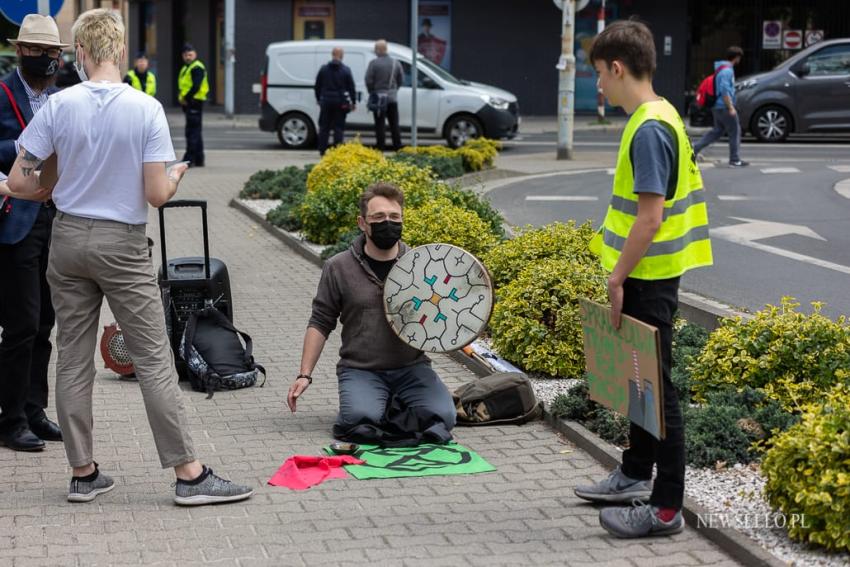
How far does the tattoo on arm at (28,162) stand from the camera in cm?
536

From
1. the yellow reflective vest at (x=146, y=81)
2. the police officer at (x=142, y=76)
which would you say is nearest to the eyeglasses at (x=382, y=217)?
the yellow reflective vest at (x=146, y=81)

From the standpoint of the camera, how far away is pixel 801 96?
25359 mm

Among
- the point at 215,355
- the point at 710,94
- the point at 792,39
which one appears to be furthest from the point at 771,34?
the point at 215,355

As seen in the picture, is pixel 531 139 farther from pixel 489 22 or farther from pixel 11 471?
pixel 11 471

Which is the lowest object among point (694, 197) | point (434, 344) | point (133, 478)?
point (133, 478)

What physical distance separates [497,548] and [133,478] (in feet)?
5.78

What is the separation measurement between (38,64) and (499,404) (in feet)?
8.90

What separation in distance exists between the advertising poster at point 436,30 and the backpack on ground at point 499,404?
28.7 m

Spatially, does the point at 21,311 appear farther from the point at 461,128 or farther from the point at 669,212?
the point at 461,128

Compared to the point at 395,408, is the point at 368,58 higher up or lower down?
higher up

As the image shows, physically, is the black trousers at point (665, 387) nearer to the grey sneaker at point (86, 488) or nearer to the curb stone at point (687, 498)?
the curb stone at point (687, 498)

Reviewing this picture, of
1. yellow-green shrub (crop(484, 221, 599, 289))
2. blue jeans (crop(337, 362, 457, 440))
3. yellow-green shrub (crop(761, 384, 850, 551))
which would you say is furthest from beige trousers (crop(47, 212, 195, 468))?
yellow-green shrub (crop(484, 221, 599, 289))

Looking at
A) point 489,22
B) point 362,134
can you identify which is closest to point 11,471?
point 362,134

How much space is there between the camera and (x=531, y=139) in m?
29.0
